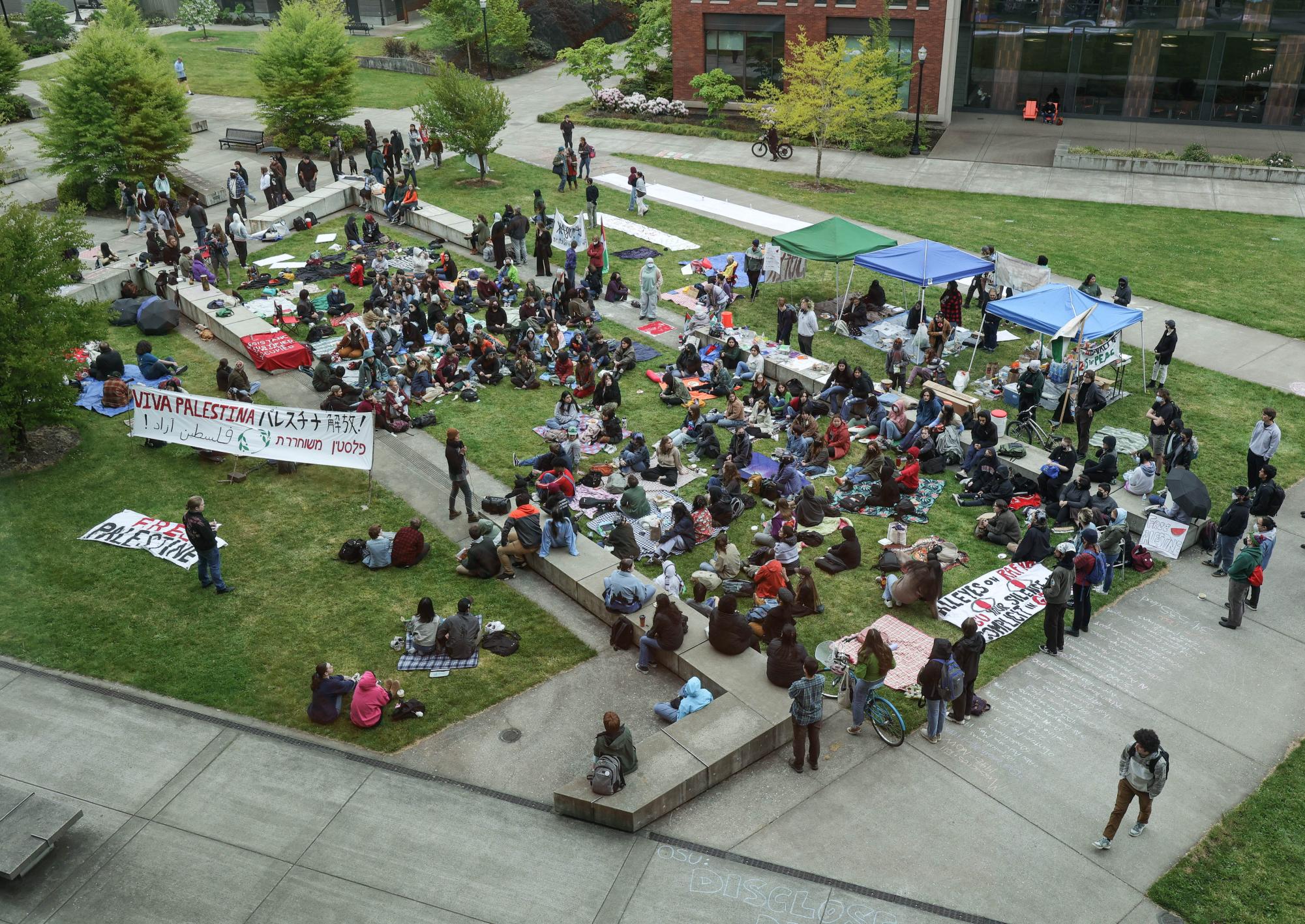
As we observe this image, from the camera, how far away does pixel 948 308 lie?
2578 centimetres

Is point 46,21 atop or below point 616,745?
atop

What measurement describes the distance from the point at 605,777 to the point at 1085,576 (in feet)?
24.6

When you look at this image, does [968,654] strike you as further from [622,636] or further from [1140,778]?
[622,636]

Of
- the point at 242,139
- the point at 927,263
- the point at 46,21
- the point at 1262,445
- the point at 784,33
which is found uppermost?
the point at 46,21

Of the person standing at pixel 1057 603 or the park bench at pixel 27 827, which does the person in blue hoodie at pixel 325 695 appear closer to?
the park bench at pixel 27 827

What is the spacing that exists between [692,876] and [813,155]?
36.1 metres

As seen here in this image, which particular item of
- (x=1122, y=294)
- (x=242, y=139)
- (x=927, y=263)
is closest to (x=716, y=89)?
(x=242, y=139)

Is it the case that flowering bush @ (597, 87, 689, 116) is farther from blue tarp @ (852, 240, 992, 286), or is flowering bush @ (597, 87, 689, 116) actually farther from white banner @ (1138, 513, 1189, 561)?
white banner @ (1138, 513, 1189, 561)

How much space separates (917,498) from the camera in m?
19.2

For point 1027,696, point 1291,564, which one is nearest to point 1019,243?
point 1291,564

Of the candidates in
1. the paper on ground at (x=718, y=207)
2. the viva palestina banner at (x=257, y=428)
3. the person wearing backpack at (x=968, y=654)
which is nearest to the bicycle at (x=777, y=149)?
the paper on ground at (x=718, y=207)

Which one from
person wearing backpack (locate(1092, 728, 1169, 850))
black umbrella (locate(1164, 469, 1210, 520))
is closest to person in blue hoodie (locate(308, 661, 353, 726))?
person wearing backpack (locate(1092, 728, 1169, 850))

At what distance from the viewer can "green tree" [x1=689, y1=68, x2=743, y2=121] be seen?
1820 inches

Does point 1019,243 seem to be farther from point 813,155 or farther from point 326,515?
point 326,515
